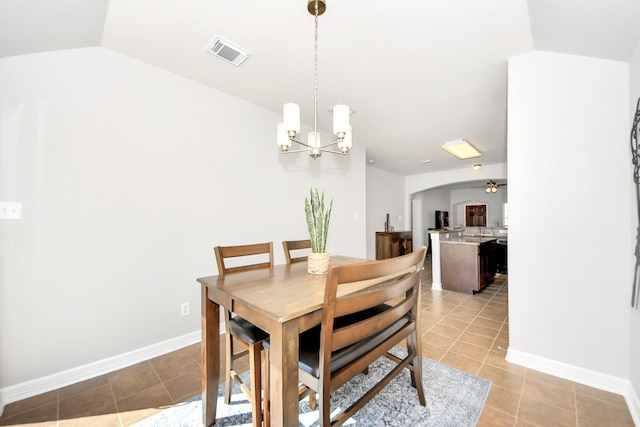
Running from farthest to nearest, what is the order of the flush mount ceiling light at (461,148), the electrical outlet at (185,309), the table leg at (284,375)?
the flush mount ceiling light at (461,148) → the electrical outlet at (185,309) → the table leg at (284,375)

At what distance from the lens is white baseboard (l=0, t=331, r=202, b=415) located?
1.61m

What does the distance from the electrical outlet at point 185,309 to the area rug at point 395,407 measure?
839 millimetres

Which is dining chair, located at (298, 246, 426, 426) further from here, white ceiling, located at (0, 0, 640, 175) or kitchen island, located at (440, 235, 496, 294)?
kitchen island, located at (440, 235, 496, 294)

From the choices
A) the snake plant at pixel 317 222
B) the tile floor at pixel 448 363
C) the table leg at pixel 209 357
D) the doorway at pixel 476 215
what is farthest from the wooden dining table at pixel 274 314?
the doorway at pixel 476 215

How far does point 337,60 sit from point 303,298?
75.1 inches

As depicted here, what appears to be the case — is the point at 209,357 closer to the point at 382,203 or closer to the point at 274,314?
the point at 274,314

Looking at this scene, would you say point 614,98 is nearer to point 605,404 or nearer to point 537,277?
point 537,277

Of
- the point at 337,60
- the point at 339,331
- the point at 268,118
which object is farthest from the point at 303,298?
the point at 268,118

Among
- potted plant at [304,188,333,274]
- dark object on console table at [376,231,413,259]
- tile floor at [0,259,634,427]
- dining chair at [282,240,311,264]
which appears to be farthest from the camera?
dark object on console table at [376,231,413,259]

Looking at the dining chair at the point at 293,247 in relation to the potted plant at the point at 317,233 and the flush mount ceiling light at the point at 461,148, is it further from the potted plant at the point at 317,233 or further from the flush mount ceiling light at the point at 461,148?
the flush mount ceiling light at the point at 461,148

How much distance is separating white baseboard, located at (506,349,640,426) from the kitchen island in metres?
1.96

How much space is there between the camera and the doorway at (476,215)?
10.1m

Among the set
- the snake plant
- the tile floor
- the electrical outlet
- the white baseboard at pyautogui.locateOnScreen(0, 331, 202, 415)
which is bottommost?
the tile floor

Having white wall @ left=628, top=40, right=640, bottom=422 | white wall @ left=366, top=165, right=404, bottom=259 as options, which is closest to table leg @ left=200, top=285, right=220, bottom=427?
white wall @ left=628, top=40, right=640, bottom=422
